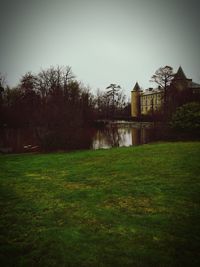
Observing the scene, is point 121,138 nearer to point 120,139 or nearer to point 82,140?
point 120,139

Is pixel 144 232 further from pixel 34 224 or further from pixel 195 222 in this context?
pixel 34 224

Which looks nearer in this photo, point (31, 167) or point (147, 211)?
point (147, 211)

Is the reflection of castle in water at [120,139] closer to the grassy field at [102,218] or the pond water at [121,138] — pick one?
the pond water at [121,138]

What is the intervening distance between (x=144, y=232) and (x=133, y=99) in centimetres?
9487

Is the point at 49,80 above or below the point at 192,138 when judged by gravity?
above

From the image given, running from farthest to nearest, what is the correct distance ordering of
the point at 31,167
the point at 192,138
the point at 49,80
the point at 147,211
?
the point at 49,80 < the point at 192,138 < the point at 31,167 < the point at 147,211

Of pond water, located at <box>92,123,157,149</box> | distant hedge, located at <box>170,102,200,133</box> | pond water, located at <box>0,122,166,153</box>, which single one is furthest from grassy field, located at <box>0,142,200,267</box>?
pond water, located at <box>92,123,157,149</box>

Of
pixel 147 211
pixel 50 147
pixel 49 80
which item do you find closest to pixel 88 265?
pixel 147 211

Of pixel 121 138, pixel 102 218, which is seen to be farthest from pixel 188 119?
pixel 102 218

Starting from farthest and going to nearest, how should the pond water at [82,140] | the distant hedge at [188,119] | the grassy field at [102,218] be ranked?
the distant hedge at [188,119] → the pond water at [82,140] → the grassy field at [102,218]

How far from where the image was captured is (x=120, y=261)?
3.77 metres

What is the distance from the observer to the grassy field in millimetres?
3898

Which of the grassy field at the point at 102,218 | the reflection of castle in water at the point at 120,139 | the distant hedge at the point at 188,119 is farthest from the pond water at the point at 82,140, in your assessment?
the grassy field at the point at 102,218

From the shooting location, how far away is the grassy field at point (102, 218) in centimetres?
390
